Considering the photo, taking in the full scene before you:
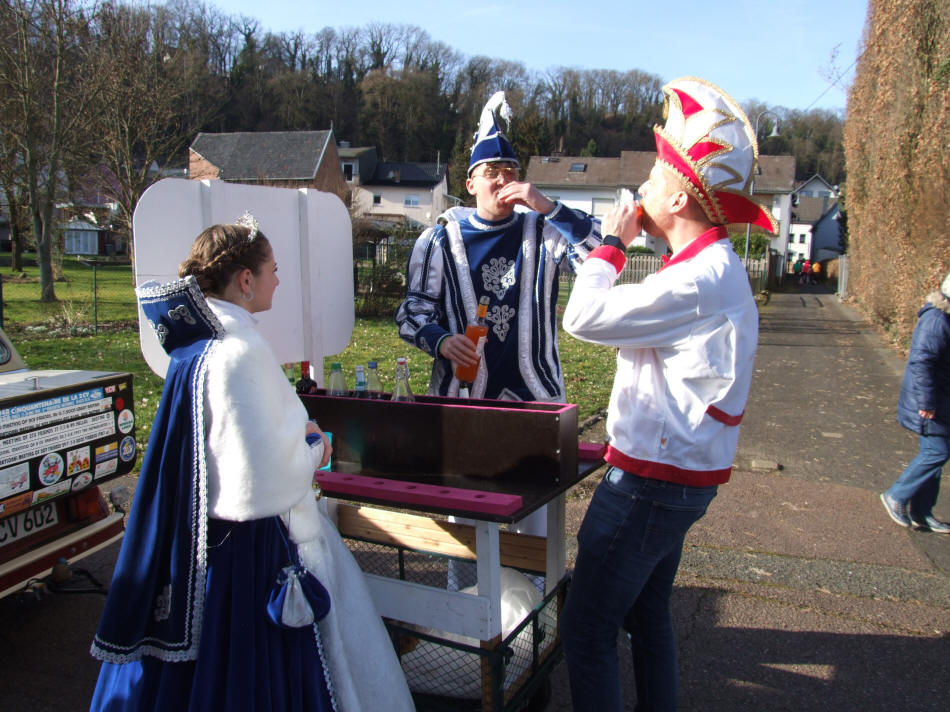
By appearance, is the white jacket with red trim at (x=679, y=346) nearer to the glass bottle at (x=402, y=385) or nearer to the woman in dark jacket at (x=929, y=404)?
the glass bottle at (x=402, y=385)

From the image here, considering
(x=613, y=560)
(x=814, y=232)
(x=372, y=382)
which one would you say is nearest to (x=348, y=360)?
(x=372, y=382)

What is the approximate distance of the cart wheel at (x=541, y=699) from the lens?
290cm

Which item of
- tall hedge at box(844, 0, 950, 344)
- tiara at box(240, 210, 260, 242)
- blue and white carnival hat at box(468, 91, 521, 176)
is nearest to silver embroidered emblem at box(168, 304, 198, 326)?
tiara at box(240, 210, 260, 242)

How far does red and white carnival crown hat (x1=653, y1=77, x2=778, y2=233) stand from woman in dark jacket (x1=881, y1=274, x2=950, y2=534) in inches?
132

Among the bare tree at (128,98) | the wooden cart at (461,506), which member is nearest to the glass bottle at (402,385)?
the wooden cart at (461,506)

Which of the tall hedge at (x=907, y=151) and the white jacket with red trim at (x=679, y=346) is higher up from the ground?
the tall hedge at (x=907, y=151)

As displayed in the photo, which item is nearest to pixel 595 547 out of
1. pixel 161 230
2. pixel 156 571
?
pixel 156 571

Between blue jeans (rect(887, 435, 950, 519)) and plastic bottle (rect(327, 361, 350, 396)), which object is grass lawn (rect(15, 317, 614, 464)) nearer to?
blue jeans (rect(887, 435, 950, 519))

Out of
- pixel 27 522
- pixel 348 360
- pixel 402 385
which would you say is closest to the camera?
pixel 402 385

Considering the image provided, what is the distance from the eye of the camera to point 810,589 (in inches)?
156

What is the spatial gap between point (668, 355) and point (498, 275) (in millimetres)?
1228

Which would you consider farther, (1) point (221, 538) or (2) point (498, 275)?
(2) point (498, 275)

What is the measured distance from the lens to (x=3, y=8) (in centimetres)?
1502

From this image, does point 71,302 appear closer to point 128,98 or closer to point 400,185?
point 128,98
